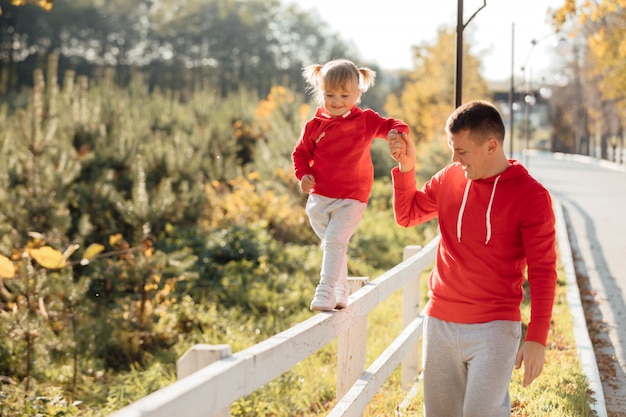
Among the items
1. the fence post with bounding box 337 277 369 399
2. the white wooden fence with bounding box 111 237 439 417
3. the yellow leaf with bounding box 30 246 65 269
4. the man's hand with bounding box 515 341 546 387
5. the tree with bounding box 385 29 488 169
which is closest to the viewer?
the white wooden fence with bounding box 111 237 439 417

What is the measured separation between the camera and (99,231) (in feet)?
33.9

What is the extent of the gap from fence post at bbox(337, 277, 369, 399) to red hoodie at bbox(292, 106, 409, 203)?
0.67 m

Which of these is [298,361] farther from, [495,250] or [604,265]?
[604,265]

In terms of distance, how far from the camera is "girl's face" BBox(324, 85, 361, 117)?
12.4 ft

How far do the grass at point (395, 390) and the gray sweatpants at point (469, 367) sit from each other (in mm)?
1332

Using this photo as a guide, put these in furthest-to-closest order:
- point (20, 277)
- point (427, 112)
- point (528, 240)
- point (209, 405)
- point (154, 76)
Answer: point (154, 76), point (427, 112), point (20, 277), point (528, 240), point (209, 405)

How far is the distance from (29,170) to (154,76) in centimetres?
7859

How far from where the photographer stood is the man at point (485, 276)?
119 inches

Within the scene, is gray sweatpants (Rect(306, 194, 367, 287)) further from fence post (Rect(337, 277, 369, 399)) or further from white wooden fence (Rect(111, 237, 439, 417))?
fence post (Rect(337, 277, 369, 399))

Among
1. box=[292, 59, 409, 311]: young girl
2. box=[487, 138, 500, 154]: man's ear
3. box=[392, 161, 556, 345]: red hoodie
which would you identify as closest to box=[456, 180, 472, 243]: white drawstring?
box=[392, 161, 556, 345]: red hoodie

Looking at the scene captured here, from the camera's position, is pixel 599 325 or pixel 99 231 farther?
pixel 99 231

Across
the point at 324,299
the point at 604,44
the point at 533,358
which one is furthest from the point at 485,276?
the point at 604,44

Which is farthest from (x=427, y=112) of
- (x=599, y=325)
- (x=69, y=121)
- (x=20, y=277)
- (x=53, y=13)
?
(x=53, y=13)

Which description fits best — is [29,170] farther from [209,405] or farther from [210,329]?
[209,405]
